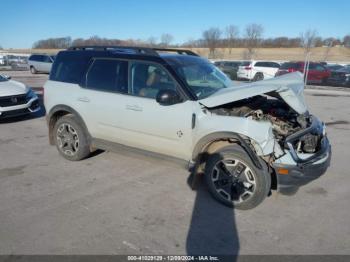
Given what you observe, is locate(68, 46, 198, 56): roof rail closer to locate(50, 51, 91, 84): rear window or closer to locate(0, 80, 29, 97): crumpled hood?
locate(50, 51, 91, 84): rear window

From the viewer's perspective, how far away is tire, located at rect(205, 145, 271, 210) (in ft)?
12.5

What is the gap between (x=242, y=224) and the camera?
142 inches

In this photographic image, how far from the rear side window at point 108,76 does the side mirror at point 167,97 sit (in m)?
0.82

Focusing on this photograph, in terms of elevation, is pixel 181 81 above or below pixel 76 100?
above

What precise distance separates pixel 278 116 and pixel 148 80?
6.22 feet

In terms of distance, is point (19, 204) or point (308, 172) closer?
point (308, 172)

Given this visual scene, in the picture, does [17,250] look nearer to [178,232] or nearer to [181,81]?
[178,232]

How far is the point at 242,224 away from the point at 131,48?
3.07 meters

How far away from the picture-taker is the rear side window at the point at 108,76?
4789mm

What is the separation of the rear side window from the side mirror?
0.82 metres

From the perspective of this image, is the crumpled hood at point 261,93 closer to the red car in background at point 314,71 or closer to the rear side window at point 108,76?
the rear side window at point 108,76

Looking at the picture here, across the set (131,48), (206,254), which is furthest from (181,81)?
(206,254)

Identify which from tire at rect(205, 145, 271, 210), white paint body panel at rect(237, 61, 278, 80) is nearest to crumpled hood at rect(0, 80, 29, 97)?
tire at rect(205, 145, 271, 210)

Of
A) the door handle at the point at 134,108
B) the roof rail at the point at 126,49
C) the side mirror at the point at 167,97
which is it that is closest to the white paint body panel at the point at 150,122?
the door handle at the point at 134,108
